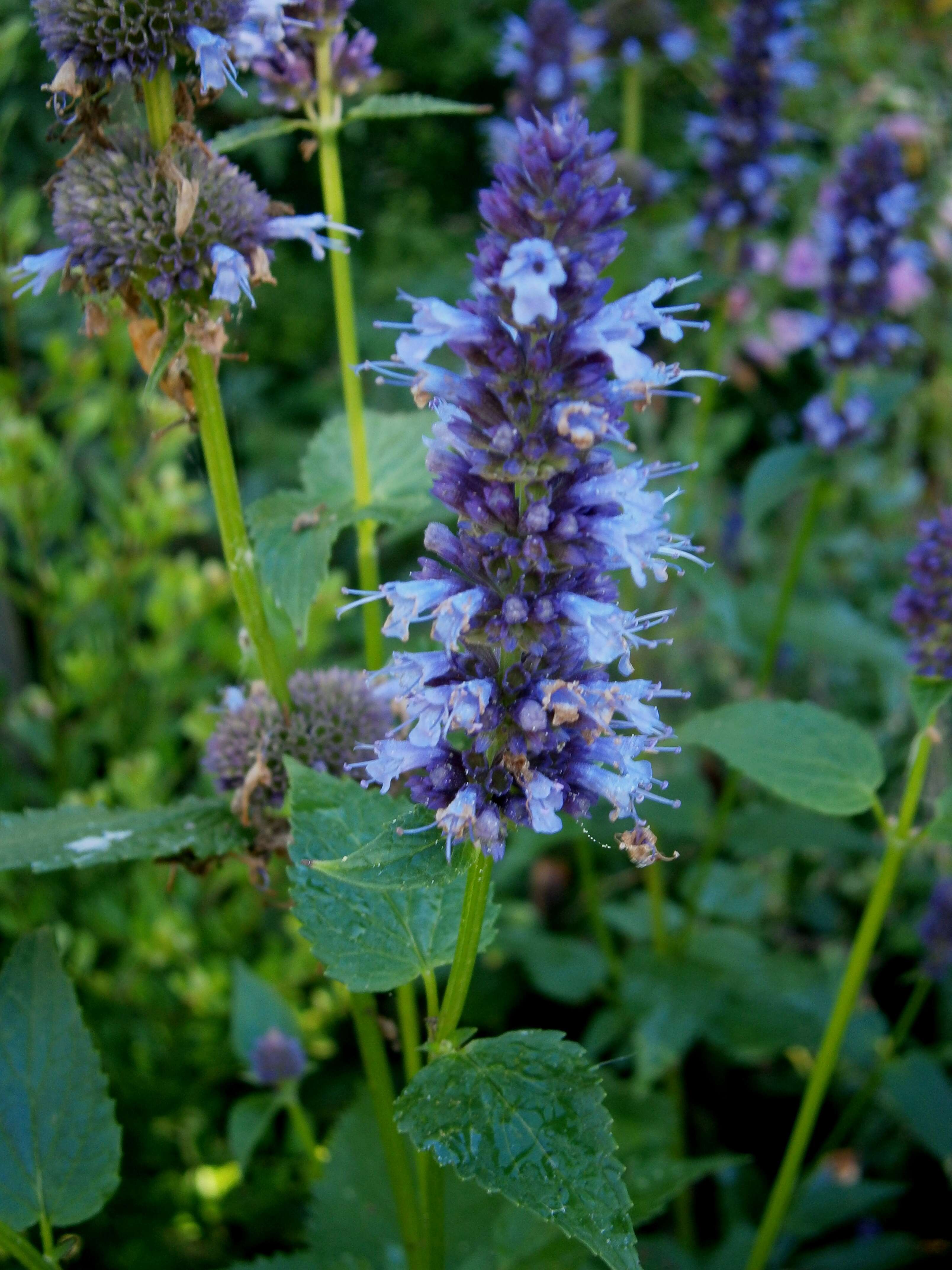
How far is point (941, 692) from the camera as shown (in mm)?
1432

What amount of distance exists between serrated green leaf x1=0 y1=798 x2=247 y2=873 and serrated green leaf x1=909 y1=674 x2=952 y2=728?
91 cm

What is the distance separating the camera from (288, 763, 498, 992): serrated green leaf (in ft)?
3.43

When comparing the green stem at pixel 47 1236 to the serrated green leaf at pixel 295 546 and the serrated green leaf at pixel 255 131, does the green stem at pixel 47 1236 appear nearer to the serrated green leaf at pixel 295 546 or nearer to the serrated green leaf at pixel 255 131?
the serrated green leaf at pixel 295 546

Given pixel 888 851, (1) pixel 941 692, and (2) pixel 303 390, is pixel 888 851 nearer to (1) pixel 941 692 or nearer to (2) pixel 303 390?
(1) pixel 941 692

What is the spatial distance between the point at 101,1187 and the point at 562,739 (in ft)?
2.59

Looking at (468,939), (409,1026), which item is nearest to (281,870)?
(409,1026)

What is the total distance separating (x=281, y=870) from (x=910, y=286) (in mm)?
3411

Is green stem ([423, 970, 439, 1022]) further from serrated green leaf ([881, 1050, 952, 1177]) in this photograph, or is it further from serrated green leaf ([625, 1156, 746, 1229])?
serrated green leaf ([881, 1050, 952, 1177])

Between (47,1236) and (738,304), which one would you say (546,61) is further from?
(47,1236)

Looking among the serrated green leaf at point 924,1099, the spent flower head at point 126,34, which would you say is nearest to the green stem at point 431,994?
the spent flower head at point 126,34

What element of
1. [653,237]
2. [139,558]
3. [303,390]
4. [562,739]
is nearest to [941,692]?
[562,739]

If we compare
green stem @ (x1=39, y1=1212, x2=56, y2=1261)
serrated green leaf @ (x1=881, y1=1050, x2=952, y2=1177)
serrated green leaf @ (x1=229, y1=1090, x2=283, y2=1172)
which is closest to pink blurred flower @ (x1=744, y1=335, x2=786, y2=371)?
serrated green leaf @ (x1=881, y1=1050, x2=952, y2=1177)

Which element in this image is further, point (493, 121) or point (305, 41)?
point (493, 121)

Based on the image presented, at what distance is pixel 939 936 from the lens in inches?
91.0
